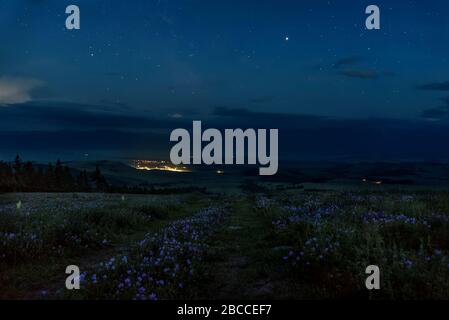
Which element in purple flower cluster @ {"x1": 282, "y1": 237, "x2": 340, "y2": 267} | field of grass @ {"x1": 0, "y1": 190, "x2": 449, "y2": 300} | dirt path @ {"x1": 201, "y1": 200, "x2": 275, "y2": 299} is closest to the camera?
field of grass @ {"x1": 0, "y1": 190, "x2": 449, "y2": 300}

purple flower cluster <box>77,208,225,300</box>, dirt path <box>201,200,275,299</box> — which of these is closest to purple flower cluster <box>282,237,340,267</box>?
dirt path <box>201,200,275,299</box>

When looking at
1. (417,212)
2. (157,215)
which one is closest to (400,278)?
(417,212)

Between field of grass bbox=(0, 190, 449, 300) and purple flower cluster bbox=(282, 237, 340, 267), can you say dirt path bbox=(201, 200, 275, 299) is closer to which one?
field of grass bbox=(0, 190, 449, 300)

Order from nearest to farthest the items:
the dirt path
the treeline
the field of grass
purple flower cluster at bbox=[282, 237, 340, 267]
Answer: the field of grass, the dirt path, purple flower cluster at bbox=[282, 237, 340, 267], the treeline

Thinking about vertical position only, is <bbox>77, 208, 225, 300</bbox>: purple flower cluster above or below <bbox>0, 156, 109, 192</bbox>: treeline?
below

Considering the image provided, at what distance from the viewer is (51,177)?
7794 centimetres

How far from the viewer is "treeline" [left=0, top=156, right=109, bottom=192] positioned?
7229cm

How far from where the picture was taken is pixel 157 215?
19188 mm

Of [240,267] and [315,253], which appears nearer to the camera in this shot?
[315,253]

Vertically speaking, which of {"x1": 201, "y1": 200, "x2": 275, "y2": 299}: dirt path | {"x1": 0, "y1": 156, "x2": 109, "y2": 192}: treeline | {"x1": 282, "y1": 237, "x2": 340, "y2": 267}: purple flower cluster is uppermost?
{"x1": 0, "y1": 156, "x2": 109, "y2": 192}: treeline

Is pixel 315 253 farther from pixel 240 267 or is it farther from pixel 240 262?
pixel 240 262

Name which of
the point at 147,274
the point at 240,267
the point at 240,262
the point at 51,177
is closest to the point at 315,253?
Result: the point at 240,267
